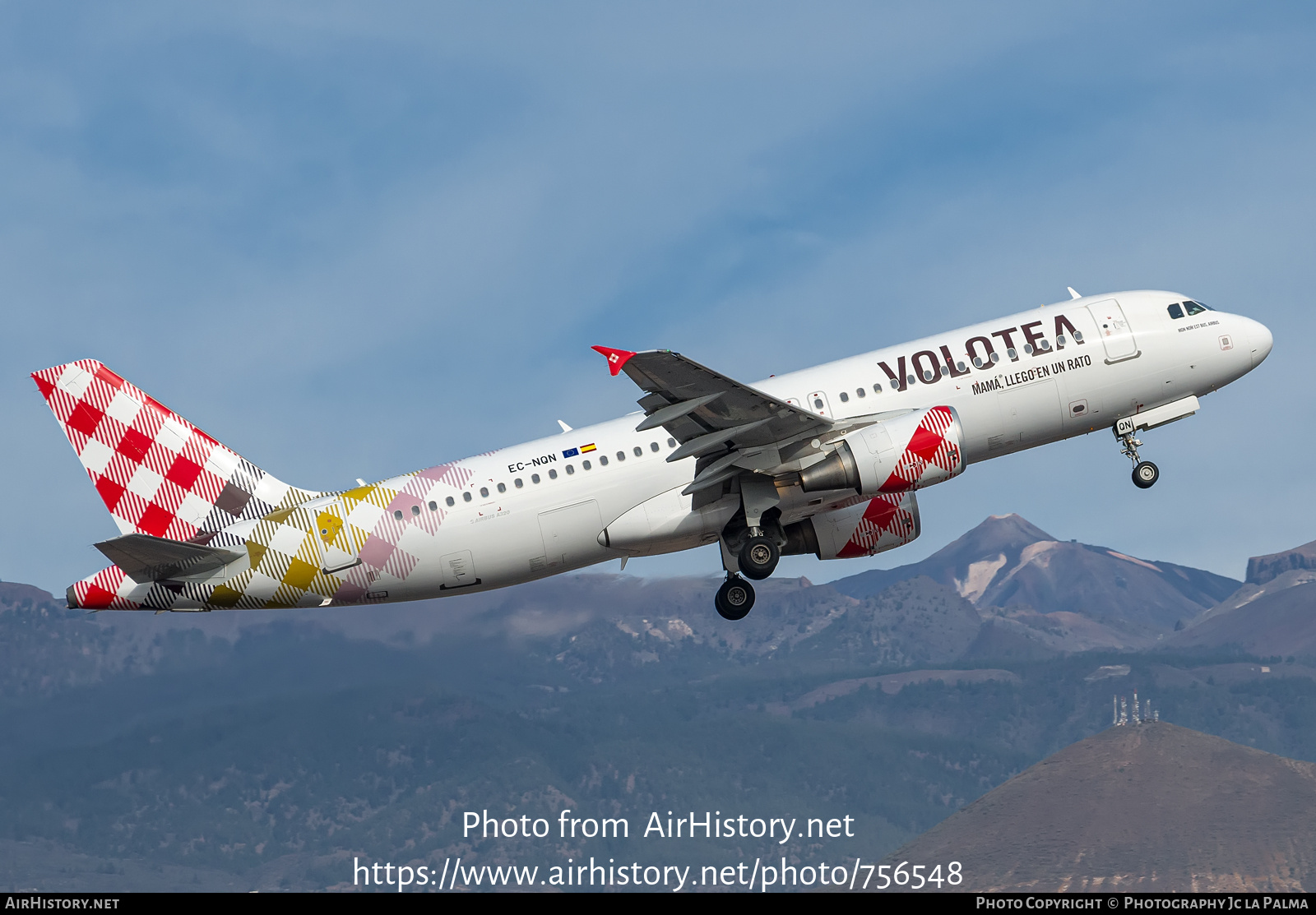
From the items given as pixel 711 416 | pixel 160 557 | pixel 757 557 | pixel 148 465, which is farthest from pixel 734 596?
pixel 148 465

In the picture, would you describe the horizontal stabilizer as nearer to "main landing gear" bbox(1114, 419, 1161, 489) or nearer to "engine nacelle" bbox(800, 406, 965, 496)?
"engine nacelle" bbox(800, 406, 965, 496)

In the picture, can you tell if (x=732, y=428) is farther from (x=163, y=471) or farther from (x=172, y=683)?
(x=172, y=683)

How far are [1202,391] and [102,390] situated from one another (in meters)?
31.6

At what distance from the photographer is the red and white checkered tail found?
40.2 metres

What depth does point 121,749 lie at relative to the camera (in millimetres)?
181875

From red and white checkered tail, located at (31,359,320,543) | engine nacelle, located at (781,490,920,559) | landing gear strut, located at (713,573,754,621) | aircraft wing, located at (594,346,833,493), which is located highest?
red and white checkered tail, located at (31,359,320,543)

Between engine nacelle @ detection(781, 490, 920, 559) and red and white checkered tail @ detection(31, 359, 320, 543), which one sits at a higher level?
red and white checkered tail @ detection(31, 359, 320, 543)

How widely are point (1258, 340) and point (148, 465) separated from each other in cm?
3234

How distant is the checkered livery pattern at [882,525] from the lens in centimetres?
4241

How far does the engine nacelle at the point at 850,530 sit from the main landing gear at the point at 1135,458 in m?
6.43

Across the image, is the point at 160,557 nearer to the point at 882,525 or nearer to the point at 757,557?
the point at 757,557

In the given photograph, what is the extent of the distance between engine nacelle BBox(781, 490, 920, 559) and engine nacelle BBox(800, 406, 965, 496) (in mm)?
4684

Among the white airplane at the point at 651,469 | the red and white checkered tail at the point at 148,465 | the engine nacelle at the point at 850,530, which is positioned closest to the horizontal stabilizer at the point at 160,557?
the white airplane at the point at 651,469

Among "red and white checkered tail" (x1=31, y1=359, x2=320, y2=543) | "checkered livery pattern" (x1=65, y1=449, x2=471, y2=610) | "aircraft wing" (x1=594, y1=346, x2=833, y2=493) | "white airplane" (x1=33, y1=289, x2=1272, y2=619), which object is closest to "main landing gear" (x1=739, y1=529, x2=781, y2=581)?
"white airplane" (x1=33, y1=289, x2=1272, y2=619)
